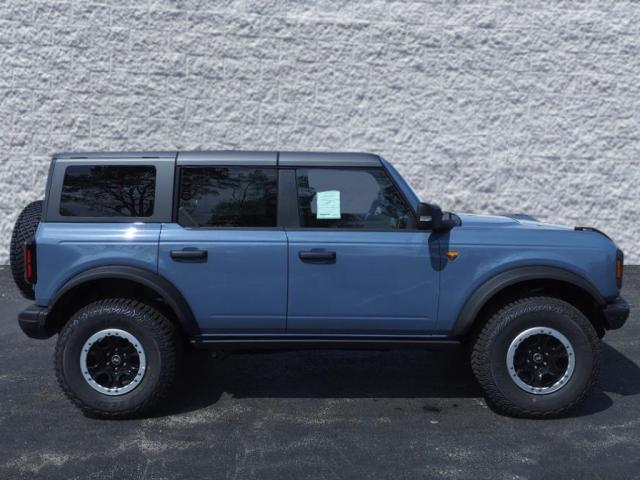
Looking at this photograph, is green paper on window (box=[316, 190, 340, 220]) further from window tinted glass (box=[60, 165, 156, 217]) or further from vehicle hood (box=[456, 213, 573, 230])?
window tinted glass (box=[60, 165, 156, 217])

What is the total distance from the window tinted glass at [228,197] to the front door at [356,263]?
221 mm

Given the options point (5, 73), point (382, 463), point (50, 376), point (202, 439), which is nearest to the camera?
point (382, 463)

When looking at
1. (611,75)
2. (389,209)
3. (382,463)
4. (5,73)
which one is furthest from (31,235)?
(611,75)

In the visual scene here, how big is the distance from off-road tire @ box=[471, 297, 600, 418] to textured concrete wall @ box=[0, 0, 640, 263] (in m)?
5.81

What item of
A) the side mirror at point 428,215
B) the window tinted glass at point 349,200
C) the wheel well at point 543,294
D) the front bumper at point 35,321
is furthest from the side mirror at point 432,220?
the front bumper at point 35,321

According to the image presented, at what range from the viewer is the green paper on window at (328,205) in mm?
4332

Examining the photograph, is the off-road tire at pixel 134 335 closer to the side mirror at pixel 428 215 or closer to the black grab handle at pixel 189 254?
the black grab handle at pixel 189 254

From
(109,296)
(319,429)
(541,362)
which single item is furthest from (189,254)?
(541,362)

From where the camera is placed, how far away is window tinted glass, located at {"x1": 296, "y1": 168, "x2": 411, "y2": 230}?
14.3ft

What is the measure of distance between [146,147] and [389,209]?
619 centimetres

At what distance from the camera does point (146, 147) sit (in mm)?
9609

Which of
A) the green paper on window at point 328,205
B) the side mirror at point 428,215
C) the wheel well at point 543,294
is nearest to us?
the side mirror at point 428,215

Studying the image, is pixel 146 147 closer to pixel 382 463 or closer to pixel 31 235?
pixel 31 235

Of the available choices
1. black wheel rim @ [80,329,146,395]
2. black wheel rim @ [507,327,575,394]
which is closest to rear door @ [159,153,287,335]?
black wheel rim @ [80,329,146,395]
